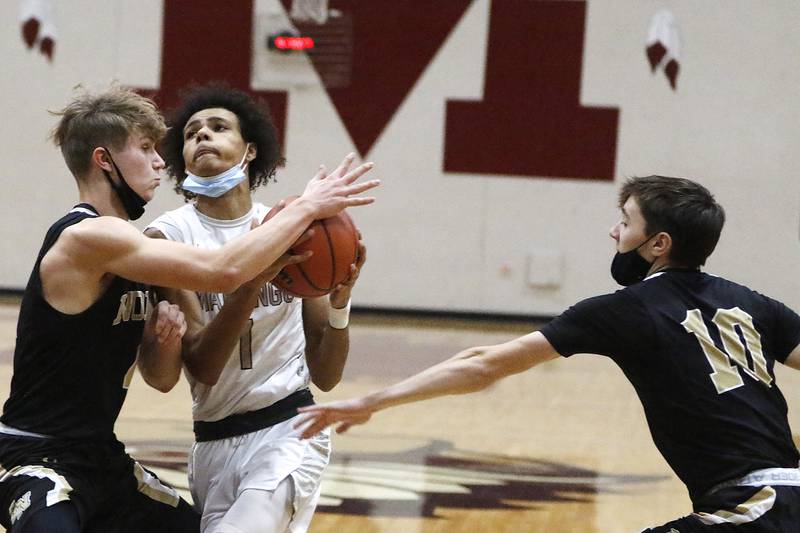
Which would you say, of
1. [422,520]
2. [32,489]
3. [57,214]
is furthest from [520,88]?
[32,489]

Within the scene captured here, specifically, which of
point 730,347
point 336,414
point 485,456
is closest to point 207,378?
point 336,414

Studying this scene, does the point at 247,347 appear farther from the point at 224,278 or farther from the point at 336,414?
the point at 336,414

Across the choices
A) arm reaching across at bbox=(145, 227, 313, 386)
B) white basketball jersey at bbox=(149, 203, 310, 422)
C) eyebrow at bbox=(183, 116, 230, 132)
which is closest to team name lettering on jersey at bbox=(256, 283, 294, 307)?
white basketball jersey at bbox=(149, 203, 310, 422)

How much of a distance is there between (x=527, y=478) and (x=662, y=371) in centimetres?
327

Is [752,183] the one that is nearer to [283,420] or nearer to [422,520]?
[422,520]

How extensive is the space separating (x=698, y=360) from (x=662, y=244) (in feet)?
1.25

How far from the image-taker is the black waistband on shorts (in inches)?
147

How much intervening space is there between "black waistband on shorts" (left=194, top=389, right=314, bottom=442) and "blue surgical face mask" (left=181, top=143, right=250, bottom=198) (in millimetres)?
789

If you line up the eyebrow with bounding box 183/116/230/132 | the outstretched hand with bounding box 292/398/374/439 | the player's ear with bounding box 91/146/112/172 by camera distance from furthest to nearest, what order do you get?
the eyebrow with bounding box 183/116/230/132, the player's ear with bounding box 91/146/112/172, the outstretched hand with bounding box 292/398/374/439

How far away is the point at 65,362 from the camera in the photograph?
324 cm

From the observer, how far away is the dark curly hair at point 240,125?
13.8ft

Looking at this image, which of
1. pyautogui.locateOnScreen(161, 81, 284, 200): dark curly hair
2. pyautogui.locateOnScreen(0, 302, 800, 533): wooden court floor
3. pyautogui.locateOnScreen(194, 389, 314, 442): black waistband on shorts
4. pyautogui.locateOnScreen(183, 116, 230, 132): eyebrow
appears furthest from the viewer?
pyautogui.locateOnScreen(0, 302, 800, 533): wooden court floor

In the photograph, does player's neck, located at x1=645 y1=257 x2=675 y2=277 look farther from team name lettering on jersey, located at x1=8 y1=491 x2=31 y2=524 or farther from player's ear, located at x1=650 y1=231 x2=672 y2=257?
team name lettering on jersey, located at x1=8 y1=491 x2=31 y2=524

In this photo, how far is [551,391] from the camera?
9188mm
